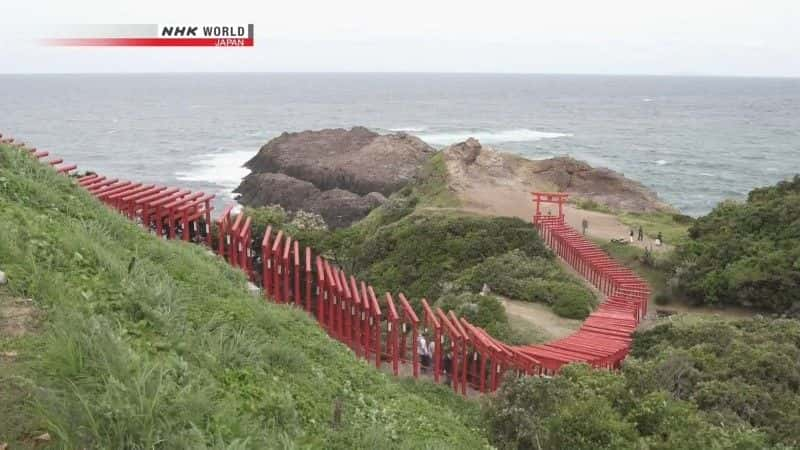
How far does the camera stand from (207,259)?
489 inches

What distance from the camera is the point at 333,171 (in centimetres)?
5409

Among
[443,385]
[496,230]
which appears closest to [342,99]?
[496,230]

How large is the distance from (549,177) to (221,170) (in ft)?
106

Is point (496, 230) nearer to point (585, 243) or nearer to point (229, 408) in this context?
point (585, 243)

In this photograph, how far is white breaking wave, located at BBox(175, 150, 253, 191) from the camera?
59.0 m

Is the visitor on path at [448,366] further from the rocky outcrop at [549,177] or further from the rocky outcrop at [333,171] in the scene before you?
the rocky outcrop at [333,171]

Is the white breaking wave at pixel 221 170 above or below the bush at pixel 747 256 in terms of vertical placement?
below

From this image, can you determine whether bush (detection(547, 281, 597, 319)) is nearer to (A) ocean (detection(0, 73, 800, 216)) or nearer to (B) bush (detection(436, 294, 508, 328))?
(B) bush (detection(436, 294, 508, 328))

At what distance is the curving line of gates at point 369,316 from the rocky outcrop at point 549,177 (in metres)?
21.3

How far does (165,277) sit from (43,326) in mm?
2787

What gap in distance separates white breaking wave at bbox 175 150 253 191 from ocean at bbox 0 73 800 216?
0.10 m

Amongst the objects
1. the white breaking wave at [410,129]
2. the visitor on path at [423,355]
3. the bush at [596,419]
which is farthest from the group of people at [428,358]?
the white breaking wave at [410,129]

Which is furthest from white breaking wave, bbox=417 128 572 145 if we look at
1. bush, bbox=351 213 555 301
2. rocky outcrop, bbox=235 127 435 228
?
bush, bbox=351 213 555 301

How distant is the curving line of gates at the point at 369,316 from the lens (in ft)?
44.1
